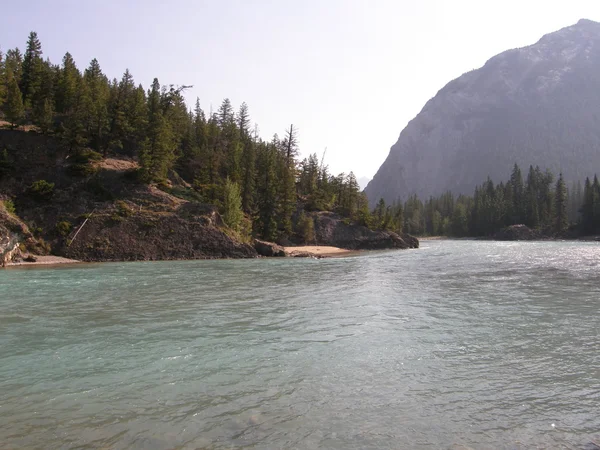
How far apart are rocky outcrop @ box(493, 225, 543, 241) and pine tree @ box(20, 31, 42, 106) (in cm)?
13325

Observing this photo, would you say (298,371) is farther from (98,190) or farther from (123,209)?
(98,190)

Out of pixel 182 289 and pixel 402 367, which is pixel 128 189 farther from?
pixel 402 367

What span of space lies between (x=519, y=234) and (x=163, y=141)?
116 m

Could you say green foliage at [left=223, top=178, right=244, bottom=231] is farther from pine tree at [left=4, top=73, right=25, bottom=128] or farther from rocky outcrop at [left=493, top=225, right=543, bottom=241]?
rocky outcrop at [left=493, top=225, right=543, bottom=241]

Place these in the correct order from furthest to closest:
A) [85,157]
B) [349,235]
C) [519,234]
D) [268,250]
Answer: [519,234]
[349,235]
[268,250]
[85,157]

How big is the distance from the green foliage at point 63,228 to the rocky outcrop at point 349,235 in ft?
155

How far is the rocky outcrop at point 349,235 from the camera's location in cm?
8781

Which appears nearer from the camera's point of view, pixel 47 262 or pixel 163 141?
pixel 47 262

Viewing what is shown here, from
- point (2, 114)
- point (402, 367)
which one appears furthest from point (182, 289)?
point (2, 114)

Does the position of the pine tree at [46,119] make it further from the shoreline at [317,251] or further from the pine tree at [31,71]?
the shoreline at [317,251]

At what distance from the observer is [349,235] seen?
8981cm

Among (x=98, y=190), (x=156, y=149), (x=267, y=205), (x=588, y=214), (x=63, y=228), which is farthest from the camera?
(x=588, y=214)

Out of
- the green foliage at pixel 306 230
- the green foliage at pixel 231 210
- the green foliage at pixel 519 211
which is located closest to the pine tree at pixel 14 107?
the green foliage at pixel 231 210

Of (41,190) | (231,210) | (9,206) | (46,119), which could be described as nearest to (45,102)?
(46,119)
